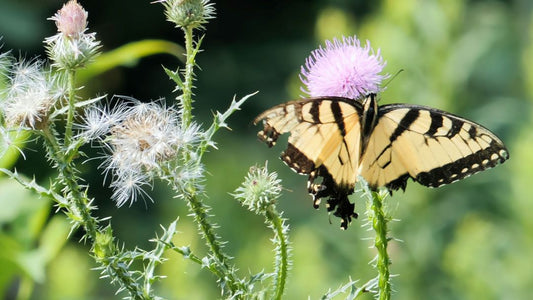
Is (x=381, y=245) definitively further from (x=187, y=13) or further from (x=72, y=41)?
(x=72, y=41)

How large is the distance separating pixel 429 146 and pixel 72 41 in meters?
1.01

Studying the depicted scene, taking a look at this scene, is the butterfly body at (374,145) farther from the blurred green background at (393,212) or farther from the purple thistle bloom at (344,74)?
A: the blurred green background at (393,212)

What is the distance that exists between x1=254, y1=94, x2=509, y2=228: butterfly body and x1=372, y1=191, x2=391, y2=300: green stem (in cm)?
9

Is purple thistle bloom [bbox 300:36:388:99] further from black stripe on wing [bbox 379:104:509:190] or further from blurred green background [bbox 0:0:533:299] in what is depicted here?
blurred green background [bbox 0:0:533:299]

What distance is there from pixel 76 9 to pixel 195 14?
0.32m

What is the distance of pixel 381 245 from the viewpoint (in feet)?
6.23

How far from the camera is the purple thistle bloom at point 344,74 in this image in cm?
219

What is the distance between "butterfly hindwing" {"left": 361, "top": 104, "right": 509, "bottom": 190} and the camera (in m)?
2.16

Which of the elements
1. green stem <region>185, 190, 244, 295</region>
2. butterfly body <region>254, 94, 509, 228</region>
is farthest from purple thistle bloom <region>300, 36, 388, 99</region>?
green stem <region>185, 190, 244, 295</region>

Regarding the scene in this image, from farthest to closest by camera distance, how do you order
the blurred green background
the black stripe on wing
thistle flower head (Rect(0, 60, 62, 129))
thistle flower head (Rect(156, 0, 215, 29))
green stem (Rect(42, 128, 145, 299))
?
the blurred green background, the black stripe on wing, thistle flower head (Rect(156, 0, 215, 29)), thistle flower head (Rect(0, 60, 62, 129)), green stem (Rect(42, 128, 145, 299))

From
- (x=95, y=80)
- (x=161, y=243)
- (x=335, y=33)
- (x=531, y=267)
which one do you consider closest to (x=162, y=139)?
(x=161, y=243)

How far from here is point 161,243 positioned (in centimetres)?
181

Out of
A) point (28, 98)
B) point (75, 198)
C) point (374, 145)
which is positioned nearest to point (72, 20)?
point (28, 98)

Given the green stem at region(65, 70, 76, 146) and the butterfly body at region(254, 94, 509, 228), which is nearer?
the green stem at region(65, 70, 76, 146)
